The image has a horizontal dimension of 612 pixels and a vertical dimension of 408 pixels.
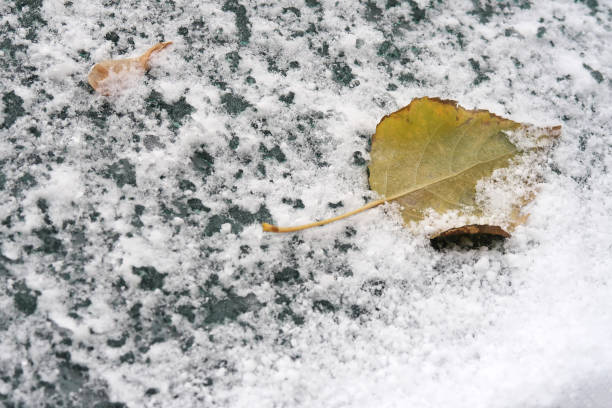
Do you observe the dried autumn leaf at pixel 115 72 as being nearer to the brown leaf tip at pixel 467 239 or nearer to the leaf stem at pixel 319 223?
the leaf stem at pixel 319 223

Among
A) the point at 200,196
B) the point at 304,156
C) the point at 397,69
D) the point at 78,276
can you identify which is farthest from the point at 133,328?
the point at 397,69

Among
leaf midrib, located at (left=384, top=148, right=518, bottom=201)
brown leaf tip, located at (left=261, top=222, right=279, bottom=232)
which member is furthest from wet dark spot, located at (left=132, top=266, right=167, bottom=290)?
leaf midrib, located at (left=384, top=148, right=518, bottom=201)

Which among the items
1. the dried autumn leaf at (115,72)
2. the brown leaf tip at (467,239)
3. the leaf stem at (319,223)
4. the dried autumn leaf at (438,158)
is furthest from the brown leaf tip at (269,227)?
the dried autumn leaf at (115,72)

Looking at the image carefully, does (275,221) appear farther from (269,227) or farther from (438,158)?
(438,158)

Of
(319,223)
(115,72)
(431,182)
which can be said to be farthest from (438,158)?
(115,72)

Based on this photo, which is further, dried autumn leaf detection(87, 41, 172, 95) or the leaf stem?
dried autumn leaf detection(87, 41, 172, 95)

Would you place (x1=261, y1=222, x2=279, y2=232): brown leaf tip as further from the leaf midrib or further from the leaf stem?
the leaf midrib
